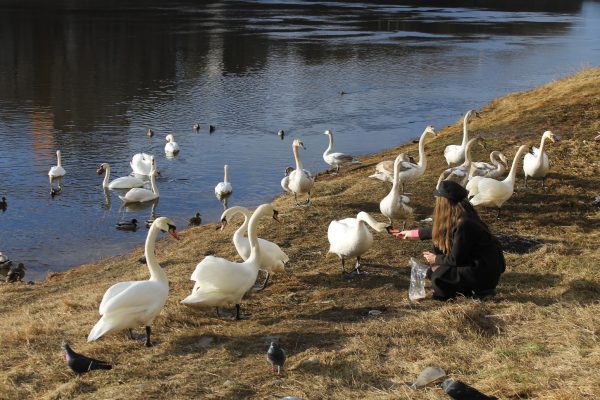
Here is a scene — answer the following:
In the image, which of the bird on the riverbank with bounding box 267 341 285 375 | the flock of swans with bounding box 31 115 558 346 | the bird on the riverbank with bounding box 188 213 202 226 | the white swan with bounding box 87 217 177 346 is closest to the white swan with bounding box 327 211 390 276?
the flock of swans with bounding box 31 115 558 346

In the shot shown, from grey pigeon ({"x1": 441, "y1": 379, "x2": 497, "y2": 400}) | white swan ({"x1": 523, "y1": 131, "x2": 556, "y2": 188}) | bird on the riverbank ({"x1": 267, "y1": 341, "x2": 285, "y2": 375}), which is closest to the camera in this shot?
grey pigeon ({"x1": 441, "y1": 379, "x2": 497, "y2": 400})

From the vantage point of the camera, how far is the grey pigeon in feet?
16.9

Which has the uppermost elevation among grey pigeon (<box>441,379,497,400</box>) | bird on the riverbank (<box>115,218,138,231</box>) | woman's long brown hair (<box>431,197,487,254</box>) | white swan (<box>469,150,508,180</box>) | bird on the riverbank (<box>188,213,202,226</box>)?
woman's long brown hair (<box>431,197,487,254</box>)

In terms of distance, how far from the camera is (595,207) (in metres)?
12.4

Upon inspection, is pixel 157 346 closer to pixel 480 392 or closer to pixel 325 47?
pixel 480 392

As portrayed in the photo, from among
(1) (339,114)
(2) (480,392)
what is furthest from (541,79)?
(2) (480,392)

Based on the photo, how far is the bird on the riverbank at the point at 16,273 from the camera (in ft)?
43.0

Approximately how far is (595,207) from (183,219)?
30.0ft

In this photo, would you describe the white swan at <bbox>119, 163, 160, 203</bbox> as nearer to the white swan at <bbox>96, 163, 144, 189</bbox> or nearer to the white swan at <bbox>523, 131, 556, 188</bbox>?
the white swan at <bbox>96, 163, 144, 189</bbox>

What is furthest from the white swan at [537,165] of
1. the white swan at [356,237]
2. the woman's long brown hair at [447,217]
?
the woman's long brown hair at [447,217]

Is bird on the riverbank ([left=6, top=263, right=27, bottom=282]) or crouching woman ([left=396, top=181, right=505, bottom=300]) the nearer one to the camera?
crouching woman ([left=396, top=181, right=505, bottom=300])

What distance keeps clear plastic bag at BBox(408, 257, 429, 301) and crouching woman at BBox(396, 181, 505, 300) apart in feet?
0.99

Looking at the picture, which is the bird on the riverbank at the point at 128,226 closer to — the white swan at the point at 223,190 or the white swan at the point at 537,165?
the white swan at the point at 223,190

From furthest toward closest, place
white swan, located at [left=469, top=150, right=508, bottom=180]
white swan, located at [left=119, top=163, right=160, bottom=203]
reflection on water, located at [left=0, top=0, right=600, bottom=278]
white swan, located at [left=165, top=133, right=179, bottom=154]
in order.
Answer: white swan, located at [left=165, top=133, right=179, bottom=154]
white swan, located at [left=119, top=163, right=160, bottom=203]
reflection on water, located at [left=0, top=0, right=600, bottom=278]
white swan, located at [left=469, top=150, right=508, bottom=180]
